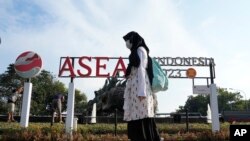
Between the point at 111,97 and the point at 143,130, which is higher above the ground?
the point at 111,97

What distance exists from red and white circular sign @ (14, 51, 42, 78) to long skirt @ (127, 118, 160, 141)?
9.14m

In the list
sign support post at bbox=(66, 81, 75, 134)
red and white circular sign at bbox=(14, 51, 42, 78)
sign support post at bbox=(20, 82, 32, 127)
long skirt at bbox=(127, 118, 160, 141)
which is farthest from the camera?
red and white circular sign at bbox=(14, 51, 42, 78)

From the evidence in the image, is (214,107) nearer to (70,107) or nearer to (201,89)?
(201,89)

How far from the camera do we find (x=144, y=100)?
5.33 meters

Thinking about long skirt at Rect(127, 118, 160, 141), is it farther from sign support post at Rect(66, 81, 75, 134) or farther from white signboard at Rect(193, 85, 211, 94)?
white signboard at Rect(193, 85, 211, 94)

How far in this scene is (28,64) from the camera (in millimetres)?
13617

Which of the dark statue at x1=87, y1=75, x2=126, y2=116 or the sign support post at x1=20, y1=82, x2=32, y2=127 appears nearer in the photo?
the sign support post at x1=20, y1=82, x2=32, y2=127

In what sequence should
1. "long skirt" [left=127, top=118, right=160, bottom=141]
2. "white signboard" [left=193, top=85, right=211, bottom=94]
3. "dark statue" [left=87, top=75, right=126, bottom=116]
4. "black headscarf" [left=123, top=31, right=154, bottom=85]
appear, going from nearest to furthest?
1. "long skirt" [left=127, top=118, right=160, bottom=141]
2. "black headscarf" [left=123, top=31, right=154, bottom=85]
3. "white signboard" [left=193, top=85, right=211, bottom=94]
4. "dark statue" [left=87, top=75, right=126, bottom=116]

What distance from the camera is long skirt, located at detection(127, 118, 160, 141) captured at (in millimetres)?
5148

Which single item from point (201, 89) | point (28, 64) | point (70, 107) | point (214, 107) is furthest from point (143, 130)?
point (201, 89)

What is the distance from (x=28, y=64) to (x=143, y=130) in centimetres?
960

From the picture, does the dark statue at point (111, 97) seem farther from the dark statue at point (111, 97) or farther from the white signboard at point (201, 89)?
the white signboard at point (201, 89)

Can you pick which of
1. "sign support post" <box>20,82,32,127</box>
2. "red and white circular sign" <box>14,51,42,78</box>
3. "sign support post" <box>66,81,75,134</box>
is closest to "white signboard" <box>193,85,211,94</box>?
"sign support post" <box>66,81,75,134</box>

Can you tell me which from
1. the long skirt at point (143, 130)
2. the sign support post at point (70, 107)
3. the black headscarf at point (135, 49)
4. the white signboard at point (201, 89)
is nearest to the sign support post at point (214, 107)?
the white signboard at point (201, 89)
